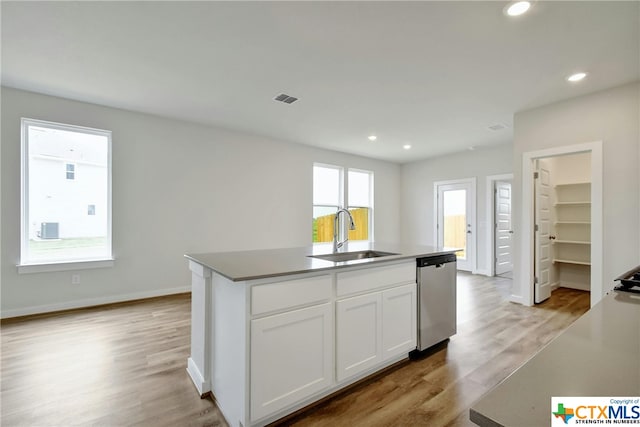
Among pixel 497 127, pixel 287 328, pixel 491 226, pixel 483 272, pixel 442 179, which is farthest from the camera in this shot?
pixel 442 179

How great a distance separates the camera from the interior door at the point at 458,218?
621 centimetres

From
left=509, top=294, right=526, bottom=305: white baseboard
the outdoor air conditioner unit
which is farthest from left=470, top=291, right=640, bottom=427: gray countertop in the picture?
the outdoor air conditioner unit

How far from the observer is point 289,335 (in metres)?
1.64

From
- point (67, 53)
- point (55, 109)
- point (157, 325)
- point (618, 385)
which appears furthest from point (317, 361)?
point (55, 109)

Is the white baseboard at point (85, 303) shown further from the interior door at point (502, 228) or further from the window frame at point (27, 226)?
the interior door at point (502, 228)

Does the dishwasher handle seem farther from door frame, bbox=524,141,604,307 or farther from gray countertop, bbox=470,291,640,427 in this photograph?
door frame, bbox=524,141,604,307

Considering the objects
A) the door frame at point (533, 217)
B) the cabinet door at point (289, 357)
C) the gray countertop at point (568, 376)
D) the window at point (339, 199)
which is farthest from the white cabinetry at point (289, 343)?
the window at point (339, 199)

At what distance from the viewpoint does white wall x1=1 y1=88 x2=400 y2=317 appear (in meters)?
3.36

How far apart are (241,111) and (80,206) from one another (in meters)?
2.44

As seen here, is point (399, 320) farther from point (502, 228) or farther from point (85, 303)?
point (502, 228)

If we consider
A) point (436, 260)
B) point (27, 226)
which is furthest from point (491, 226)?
point (27, 226)

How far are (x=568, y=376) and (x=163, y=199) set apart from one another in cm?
465

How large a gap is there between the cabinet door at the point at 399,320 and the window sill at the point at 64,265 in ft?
12.2

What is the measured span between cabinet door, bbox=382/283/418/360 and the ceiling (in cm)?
206
